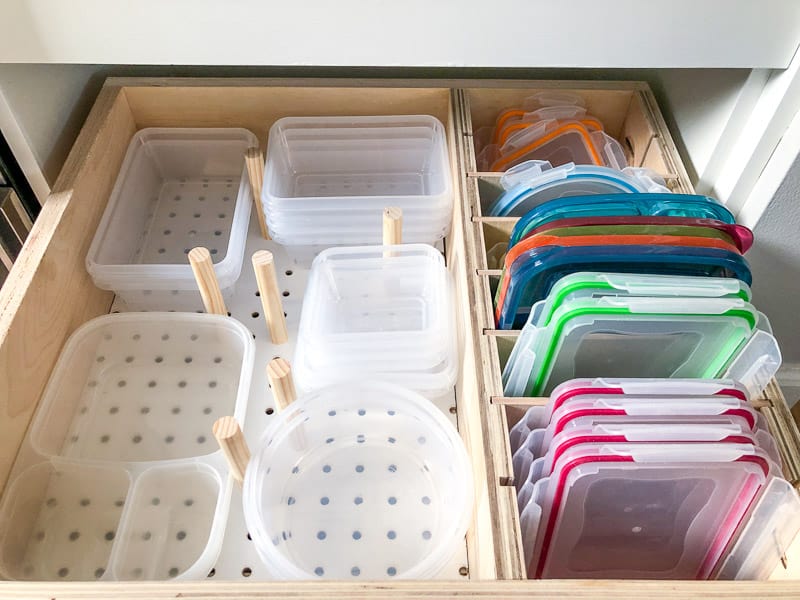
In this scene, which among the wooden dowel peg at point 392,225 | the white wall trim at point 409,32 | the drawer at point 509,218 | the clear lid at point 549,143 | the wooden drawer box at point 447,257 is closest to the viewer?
the wooden drawer box at point 447,257

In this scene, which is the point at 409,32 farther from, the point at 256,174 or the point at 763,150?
the point at 763,150

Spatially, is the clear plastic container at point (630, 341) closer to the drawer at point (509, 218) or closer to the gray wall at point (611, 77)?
the drawer at point (509, 218)

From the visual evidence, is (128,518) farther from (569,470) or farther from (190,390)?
(569,470)

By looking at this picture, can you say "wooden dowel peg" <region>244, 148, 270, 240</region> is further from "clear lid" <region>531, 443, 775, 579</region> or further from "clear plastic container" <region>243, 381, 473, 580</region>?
"clear lid" <region>531, 443, 775, 579</region>

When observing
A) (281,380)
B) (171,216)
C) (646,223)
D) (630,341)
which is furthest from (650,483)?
(171,216)

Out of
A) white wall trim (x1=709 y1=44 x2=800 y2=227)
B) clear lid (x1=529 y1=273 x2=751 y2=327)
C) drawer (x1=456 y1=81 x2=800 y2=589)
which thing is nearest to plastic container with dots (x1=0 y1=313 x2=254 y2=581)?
drawer (x1=456 y1=81 x2=800 y2=589)

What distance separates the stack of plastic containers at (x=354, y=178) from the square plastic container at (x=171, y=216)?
62 millimetres

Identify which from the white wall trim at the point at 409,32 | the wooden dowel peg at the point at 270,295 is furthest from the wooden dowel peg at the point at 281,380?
the white wall trim at the point at 409,32

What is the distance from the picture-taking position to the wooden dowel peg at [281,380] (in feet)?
2.35

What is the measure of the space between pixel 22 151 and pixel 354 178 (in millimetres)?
471

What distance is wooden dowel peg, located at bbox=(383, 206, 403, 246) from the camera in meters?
0.86

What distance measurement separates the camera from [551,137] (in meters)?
1.03

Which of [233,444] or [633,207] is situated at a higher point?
[633,207]

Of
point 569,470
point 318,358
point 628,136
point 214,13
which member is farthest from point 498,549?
point 628,136
